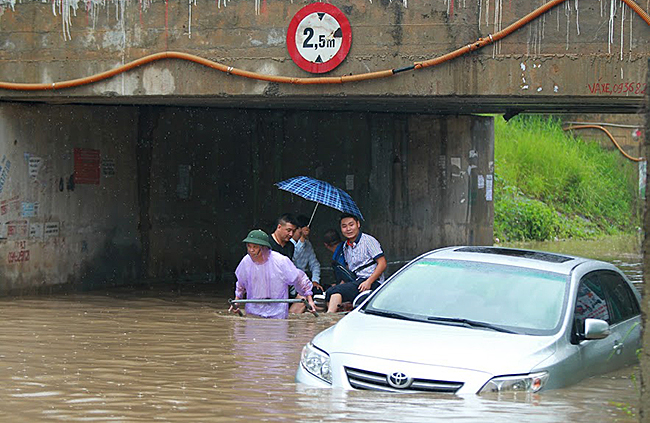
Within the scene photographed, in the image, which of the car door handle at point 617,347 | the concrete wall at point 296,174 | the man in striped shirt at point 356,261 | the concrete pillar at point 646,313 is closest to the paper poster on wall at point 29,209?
the concrete wall at point 296,174

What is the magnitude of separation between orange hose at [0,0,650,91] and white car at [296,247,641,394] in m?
4.40

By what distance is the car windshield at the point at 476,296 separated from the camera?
7844mm

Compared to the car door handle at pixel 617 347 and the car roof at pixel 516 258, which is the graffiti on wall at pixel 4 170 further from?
the car door handle at pixel 617 347

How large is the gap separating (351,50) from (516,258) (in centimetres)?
536

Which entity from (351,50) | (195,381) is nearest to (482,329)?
(195,381)

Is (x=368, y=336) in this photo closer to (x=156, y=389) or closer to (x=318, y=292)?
(x=156, y=389)

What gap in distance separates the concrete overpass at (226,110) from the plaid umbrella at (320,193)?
1103 millimetres

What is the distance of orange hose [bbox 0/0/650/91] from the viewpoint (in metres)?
12.8

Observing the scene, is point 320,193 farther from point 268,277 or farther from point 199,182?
point 199,182

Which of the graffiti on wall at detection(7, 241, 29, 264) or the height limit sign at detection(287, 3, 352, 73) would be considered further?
the graffiti on wall at detection(7, 241, 29, 264)

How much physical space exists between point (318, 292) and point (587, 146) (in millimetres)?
27126

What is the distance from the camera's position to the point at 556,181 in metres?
36.2

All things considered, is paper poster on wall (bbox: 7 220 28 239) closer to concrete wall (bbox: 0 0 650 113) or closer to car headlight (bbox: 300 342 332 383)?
concrete wall (bbox: 0 0 650 113)

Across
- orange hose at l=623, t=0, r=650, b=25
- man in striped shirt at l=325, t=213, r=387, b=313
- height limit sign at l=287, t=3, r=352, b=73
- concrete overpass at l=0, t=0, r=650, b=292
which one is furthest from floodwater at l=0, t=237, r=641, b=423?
orange hose at l=623, t=0, r=650, b=25
